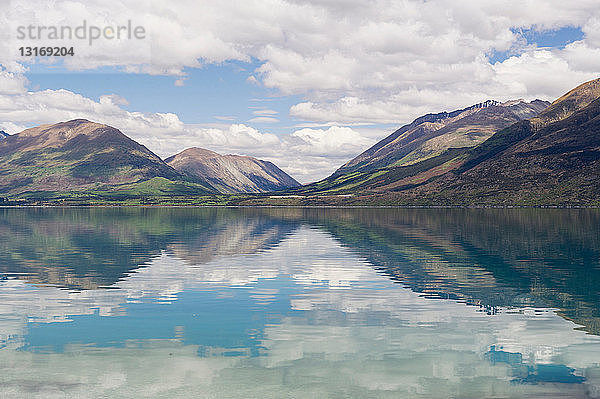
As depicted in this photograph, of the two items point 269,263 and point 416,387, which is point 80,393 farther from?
point 269,263

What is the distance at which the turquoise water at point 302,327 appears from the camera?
29.2 m

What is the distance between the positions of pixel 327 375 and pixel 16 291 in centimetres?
4369

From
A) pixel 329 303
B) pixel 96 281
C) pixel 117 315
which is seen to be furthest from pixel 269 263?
pixel 117 315

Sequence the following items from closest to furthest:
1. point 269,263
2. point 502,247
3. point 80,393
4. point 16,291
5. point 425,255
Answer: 1. point 80,393
2. point 16,291
3. point 269,263
4. point 425,255
5. point 502,247

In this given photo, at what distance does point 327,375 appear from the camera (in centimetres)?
3036

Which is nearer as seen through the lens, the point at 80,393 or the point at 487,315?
the point at 80,393

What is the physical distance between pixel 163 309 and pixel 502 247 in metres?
77.1

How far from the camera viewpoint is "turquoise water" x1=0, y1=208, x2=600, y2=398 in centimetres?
2916

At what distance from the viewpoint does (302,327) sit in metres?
42.1

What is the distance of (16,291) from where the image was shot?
58.6 m

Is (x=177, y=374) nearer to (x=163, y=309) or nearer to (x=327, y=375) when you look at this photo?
(x=327, y=375)

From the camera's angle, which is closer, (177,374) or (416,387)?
(416,387)

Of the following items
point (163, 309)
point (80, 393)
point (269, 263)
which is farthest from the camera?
point (269, 263)

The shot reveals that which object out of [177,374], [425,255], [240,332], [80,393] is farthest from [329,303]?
[425,255]
